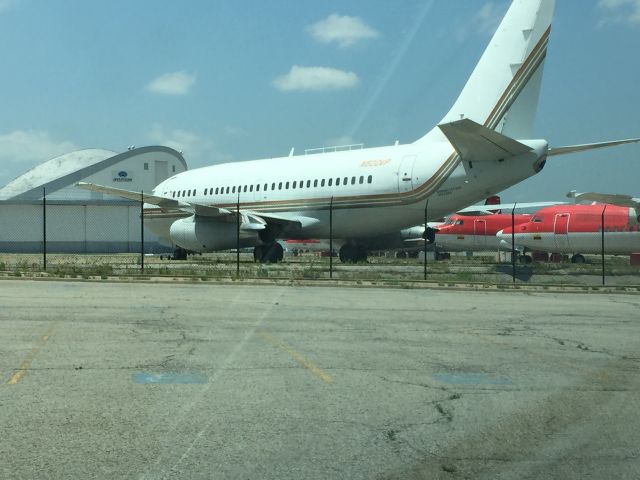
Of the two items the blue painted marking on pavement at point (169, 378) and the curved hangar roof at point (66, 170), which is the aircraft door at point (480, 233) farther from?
the blue painted marking on pavement at point (169, 378)

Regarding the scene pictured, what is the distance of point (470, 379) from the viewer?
7637mm

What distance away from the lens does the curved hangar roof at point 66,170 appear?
6125 centimetres

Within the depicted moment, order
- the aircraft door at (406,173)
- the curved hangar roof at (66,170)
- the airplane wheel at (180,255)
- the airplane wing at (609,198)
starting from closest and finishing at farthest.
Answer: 1. the aircraft door at (406,173)
2. the airplane wing at (609,198)
3. the airplane wheel at (180,255)
4. the curved hangar roof at (66,170)

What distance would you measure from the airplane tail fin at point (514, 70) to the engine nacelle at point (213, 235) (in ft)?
31.3

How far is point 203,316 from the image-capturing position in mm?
12688

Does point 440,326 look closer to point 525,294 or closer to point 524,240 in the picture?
point 525,294

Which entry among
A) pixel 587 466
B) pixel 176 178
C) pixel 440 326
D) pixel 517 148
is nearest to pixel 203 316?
pixel 440 326

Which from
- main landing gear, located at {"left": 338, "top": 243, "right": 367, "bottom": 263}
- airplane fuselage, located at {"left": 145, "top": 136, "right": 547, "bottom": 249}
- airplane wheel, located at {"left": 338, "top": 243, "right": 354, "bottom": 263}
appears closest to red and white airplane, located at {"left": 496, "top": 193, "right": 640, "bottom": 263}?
main landing gear, located at {"left": 338, "top": 243, "right": 367, "bottom": 263}

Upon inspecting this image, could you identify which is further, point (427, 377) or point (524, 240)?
point (524, 240)

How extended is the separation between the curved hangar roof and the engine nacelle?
105ft

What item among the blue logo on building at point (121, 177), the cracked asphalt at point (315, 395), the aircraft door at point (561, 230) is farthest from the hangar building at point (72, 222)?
the cracked asphalt at point (315, 395)

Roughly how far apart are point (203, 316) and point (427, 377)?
5.77 meters

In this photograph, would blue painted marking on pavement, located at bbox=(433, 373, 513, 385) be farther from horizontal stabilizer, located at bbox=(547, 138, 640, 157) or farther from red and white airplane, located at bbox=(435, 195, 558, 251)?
red and white airplane, located at bbox=(435, 195, 558, 251)

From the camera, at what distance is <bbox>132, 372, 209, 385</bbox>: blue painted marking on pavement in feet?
24.0
